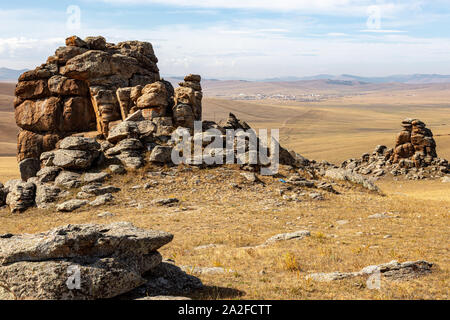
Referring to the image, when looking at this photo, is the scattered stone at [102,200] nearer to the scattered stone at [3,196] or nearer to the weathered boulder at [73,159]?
the weathered boulder at [73,159]

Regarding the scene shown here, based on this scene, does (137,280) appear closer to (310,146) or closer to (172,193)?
(172,193)

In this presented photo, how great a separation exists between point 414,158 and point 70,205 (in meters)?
50.4

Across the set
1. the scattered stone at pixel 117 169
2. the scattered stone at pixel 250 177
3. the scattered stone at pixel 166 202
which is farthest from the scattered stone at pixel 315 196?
the scattered stone at pixel 117 169

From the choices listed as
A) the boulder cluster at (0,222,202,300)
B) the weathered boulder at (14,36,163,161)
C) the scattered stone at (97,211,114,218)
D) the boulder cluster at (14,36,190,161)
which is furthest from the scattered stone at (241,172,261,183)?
the boulder cluster at (0,222,202,300)

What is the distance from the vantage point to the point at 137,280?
8.85m

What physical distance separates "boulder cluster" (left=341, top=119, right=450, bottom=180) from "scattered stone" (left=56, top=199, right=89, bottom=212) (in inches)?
1777

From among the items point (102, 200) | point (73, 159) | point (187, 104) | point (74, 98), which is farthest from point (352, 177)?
point (74, 98)

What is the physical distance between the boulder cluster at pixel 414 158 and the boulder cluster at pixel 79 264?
5279 centimetres

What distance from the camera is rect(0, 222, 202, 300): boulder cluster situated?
7934 mm

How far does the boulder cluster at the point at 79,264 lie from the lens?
793 centimetres

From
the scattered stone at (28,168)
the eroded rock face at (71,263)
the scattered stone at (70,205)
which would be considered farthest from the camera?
the scattered stone at (28,168)

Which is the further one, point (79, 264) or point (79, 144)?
point (79, 144)

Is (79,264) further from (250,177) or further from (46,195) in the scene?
(250,177)

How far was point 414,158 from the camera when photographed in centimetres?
5688
